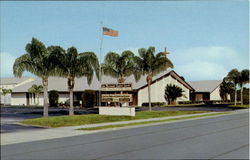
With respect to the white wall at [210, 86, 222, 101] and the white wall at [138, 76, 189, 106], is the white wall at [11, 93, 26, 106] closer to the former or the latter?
the white wall at [138, 76, 189, 106]

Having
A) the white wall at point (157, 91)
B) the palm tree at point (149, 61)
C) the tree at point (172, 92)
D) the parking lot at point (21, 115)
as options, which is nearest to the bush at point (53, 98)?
the parking lot at point (21, 115)

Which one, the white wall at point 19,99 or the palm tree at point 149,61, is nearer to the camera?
the palm tree at point 149,61

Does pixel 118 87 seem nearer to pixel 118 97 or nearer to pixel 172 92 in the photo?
pixel 118 97

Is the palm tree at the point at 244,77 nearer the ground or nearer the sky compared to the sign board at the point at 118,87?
nearer the sky

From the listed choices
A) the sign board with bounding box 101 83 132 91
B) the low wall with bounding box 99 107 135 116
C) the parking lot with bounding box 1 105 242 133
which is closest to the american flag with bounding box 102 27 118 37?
the sign board with bounding box 101 83 132 91

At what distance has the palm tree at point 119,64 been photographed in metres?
39.2

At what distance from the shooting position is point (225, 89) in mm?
70438

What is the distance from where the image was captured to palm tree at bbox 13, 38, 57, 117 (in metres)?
29.8

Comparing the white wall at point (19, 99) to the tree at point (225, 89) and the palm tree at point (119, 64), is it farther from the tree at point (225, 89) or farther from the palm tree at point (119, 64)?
the tree at point (225, 89)

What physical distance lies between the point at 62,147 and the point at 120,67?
91.1ft

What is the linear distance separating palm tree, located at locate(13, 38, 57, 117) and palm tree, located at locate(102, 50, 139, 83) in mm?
10121

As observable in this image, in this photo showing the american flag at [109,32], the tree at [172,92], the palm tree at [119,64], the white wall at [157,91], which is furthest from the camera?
the tree at [172,92]

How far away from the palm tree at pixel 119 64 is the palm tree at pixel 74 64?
7.49 metres

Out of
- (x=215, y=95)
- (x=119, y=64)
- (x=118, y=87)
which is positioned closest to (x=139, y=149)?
(x=118, y=87)
